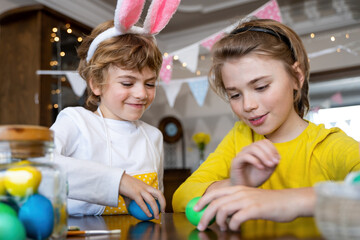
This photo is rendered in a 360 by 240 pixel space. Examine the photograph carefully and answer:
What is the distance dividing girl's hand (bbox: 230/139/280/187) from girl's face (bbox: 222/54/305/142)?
0.31m

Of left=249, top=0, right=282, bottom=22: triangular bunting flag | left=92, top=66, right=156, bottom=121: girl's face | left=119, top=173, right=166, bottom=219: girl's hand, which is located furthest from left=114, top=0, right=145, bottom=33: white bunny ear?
left=249, top=0, right=282, bottom=22: triangular bunting flag

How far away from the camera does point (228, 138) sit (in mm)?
1150

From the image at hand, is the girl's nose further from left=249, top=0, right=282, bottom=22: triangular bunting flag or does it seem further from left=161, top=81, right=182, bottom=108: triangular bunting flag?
left=161, top=81, right=182, bottom=108: triangular bunting flag

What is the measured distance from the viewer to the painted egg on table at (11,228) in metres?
0.41

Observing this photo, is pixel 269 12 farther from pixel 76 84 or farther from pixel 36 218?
pixel 36 218

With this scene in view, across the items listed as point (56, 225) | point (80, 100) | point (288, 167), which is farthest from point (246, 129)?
point (80, 100)

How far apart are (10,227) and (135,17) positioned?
0.77 metres

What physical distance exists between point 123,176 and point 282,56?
0.54m

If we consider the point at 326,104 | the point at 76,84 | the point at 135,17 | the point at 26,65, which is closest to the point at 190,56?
the point at 76,84

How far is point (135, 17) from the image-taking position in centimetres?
105

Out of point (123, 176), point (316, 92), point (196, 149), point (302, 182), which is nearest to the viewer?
point (123, 176)

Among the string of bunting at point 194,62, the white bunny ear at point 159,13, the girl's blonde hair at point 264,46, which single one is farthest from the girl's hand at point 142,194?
the string of bunting at point 194,62

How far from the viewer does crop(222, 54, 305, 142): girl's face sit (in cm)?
94

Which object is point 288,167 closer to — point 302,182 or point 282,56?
point 302,182
